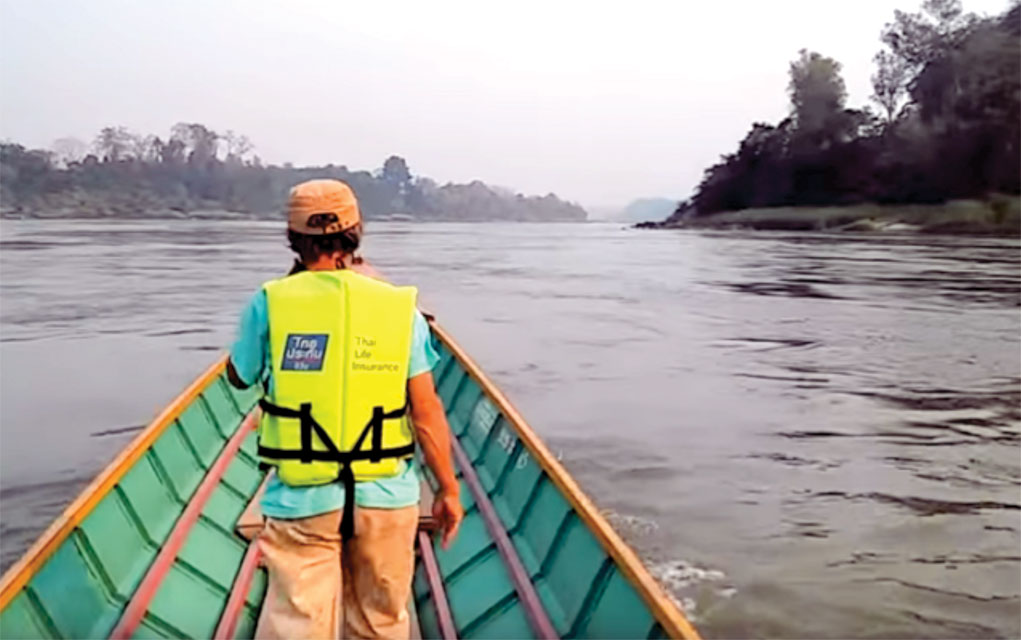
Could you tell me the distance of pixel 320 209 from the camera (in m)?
3.15

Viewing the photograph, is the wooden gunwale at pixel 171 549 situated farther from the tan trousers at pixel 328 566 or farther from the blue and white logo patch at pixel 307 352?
the blue and white logo patch at pixel 307 352

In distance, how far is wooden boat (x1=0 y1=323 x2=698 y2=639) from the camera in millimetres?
4465

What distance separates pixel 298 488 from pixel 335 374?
0.36 meters

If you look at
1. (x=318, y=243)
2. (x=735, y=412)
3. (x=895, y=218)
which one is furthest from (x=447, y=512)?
(x=895, y=218)

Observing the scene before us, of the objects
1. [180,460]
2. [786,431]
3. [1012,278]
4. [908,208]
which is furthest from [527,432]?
[908,208]

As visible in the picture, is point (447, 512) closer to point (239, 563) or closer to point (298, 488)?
point (298, 488)

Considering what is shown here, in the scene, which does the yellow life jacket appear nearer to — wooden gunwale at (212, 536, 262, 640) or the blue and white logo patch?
the blue and white logo patch

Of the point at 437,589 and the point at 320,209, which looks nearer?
the point at 320,209

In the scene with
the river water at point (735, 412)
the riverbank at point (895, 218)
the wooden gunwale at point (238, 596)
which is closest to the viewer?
the wooden gunwale at point (238, 596)

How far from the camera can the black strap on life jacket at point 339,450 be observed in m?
3.18

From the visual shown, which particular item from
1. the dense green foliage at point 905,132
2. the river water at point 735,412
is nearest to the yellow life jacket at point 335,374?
the river water at point 735,412

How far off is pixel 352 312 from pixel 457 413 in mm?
5876

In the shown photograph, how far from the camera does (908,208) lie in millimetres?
79812

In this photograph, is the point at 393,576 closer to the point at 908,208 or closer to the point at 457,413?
the point at 457,413
